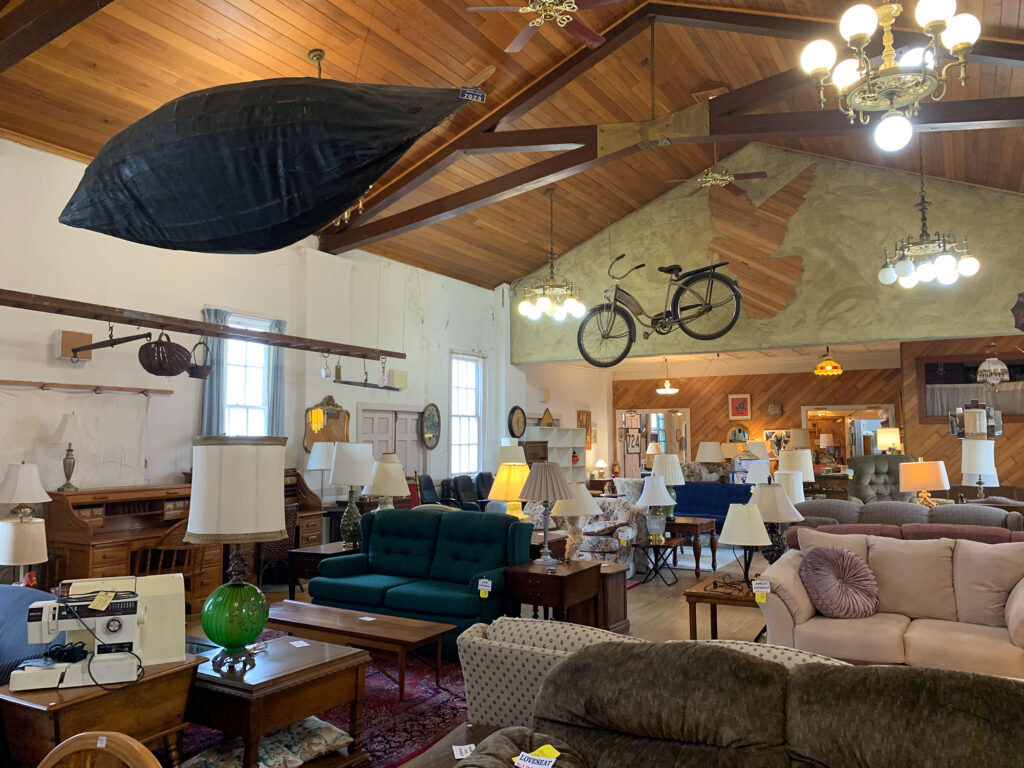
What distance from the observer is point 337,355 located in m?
9.43

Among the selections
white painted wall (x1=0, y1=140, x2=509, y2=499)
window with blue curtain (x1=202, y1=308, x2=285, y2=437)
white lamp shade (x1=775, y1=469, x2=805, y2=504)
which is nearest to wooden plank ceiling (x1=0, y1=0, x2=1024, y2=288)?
white painted wall (x1=0, y1=140, x2=509, y2=499)

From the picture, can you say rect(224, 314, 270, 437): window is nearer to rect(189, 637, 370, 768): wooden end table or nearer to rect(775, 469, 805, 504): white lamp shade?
rect(189, 637, 370, 768): wooden end table

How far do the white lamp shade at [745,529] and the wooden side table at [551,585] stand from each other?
106 cm

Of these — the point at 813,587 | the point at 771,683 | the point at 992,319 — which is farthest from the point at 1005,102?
the point at 771,683

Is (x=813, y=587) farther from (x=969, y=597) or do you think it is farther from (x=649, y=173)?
(x=649, y=173)

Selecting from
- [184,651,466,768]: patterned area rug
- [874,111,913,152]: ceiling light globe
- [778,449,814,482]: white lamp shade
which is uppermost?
[874,111,913,152]: ceiling light globe

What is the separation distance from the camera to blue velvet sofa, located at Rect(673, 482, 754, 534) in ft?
34.4

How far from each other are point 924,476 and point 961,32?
13.3ft

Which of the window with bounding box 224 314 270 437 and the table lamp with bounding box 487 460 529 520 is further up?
the window with bounding box 224 314 270 437

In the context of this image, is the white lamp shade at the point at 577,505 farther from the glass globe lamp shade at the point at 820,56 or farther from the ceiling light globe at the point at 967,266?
the ceiling light globe at the point at 967,266

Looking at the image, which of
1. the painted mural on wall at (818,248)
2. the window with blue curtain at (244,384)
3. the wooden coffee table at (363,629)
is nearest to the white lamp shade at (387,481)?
the wooden coffee table at (363,629)

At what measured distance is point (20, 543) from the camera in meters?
4.47

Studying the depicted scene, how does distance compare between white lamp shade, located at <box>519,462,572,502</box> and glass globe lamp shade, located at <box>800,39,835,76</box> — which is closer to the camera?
glass globe lamp shade, located at <box>800,39,835,76</box>

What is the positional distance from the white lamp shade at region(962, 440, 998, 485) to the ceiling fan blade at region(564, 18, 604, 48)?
4.91 m
